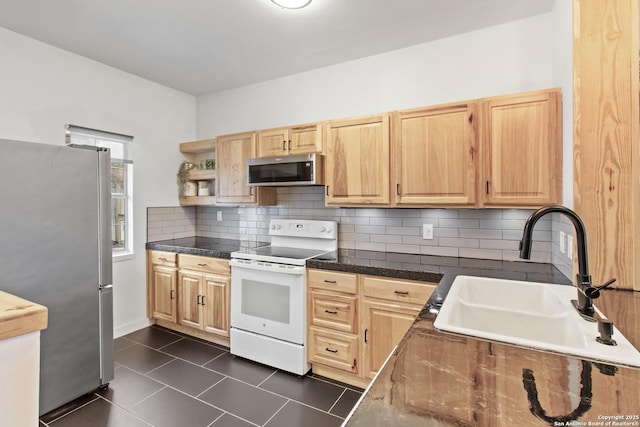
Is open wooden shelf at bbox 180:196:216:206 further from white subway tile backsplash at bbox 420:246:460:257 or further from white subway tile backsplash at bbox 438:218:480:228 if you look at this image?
white subway tile backsplash at bbox 438:218:480:228

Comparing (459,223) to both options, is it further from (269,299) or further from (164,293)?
(164,293)

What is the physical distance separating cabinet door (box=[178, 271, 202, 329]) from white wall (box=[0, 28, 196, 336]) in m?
0.57

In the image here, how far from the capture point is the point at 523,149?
2037 millimetres

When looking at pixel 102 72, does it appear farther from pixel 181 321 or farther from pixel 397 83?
pixel 397 83

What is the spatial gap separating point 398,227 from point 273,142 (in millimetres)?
1439

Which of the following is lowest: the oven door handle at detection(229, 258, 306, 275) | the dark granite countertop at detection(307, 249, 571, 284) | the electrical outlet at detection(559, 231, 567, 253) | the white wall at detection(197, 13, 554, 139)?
the oven door handle at detection(229, 258, 306, 275)

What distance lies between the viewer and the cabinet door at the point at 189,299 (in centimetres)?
306

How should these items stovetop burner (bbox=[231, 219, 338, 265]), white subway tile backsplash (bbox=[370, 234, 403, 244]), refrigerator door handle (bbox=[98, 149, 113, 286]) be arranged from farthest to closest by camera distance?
white subway tile backsplash (bbox=[370, 234, 403, 244]) < stovetop burner (bbox=[231, 219, 338, 265]) < refrigerator door handle (bbox=[98, 149, 113, 286])

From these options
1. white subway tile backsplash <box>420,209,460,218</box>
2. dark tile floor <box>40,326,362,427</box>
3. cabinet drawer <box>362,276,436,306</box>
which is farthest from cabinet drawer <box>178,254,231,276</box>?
white subway tile backsplash <box>420,209,460,218</box>

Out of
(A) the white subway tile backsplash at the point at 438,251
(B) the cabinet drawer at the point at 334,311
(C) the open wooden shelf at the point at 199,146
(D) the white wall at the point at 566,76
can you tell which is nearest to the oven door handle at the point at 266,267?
(B) the cabinet drawer at the point at 334,311

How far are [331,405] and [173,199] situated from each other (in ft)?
9.33

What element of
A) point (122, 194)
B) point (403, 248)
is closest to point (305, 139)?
point (403, 248)

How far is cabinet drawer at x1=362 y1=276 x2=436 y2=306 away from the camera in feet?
6.64

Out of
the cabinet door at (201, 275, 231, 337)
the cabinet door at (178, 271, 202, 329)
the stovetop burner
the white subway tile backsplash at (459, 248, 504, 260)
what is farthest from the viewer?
the cabinet door at (178, 271, 202, 329)
